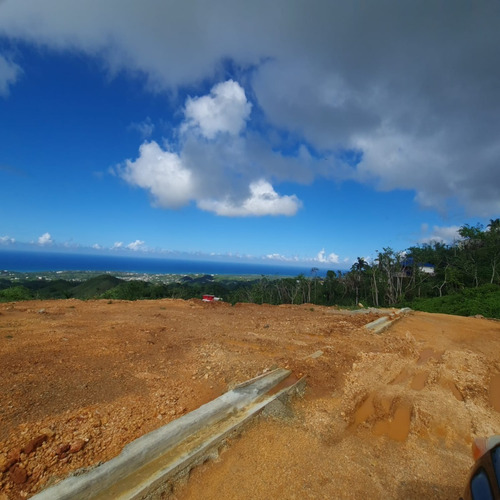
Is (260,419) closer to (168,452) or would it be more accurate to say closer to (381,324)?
(168,452)

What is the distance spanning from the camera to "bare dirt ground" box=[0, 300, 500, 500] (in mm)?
2516

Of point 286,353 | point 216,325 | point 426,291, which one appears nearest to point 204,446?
point 286,353

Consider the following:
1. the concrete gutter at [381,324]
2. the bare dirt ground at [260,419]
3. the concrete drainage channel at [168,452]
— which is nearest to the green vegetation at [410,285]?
the concrete gutter at [381,324]

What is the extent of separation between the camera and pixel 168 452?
2697mm

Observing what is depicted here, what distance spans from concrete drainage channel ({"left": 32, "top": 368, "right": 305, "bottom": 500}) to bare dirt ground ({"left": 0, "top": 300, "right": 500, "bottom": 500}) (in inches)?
6.2

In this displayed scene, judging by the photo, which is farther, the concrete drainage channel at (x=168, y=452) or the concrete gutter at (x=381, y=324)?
the concrete gutter at (x=381, y=324)

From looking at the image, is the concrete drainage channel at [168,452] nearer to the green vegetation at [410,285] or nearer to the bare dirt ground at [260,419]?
the bare dirt ground at [260,419]

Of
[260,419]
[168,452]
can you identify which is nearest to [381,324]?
[260,419]

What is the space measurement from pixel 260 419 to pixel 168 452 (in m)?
1.12

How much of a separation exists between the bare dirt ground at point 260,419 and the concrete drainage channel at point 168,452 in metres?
0.16

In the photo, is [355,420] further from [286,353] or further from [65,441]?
[65,441]

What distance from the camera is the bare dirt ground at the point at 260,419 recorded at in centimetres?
252

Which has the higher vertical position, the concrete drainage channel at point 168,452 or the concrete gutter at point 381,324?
the concrete gutter at point 381,324

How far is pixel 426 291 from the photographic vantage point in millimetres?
30484
